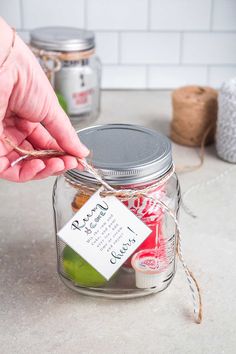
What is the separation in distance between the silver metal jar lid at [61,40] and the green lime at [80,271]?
0.52 metres

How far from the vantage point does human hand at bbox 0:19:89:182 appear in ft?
2.28

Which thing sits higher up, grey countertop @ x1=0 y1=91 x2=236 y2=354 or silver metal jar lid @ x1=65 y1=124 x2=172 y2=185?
silver metal jar lid @ x1=65 y1=124 x2=172 y2=185

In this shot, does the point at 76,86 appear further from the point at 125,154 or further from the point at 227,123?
the point at 125,154

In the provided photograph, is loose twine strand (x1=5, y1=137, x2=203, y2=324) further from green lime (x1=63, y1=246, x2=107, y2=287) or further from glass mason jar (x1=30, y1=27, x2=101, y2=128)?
glass mason jar (x1=30, y1=27, x2=101, y2=128)

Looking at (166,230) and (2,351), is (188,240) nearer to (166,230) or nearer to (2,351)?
(166,230)

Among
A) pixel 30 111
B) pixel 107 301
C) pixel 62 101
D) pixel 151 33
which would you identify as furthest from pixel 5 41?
pixel 151 33

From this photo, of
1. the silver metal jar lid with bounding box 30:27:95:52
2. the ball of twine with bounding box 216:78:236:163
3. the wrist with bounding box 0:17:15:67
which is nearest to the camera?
the wrist with bounding box 0:17:15:67

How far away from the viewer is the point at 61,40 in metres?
1.17

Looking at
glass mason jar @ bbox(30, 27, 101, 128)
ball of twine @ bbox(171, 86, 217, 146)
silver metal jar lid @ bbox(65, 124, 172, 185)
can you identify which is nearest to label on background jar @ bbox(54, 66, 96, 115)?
glass mason jar @ bbox(30, 27, 101, 128)

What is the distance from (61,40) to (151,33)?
274mm

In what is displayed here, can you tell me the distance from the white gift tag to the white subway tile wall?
2.43ft

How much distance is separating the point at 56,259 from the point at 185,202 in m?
0.24

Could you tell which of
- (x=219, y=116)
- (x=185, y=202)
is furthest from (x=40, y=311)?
(x=219, y=116)

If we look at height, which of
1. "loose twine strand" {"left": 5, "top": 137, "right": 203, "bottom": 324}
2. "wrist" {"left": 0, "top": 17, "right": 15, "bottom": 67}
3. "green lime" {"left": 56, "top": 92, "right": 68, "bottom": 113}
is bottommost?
"green lime" {"left": 56, "top": 92, "right": 68, "bottom": 113}
